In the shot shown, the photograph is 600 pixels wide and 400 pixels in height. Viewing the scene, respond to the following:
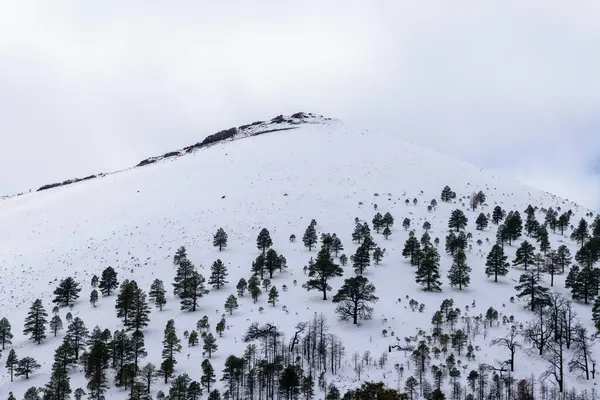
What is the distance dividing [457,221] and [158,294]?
178 feet

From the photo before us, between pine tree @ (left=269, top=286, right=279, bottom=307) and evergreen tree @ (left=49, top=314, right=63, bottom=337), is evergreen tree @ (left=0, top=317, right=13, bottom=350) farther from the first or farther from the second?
pine tree @ (left=269, top=286, right=279, bottom=307)

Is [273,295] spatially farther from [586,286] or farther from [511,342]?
[586,286]

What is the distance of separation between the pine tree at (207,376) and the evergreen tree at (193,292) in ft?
54.1

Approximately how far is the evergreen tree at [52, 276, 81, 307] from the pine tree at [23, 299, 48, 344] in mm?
6514

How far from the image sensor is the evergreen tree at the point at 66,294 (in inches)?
2908

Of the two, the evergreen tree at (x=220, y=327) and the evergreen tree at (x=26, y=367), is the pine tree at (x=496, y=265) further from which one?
the evergreen tree at (x=26, y=367)

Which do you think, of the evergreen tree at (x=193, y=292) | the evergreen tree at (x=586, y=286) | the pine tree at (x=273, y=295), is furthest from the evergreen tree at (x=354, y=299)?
the evergreen tree at (x=586, y=286)

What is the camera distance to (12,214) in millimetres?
125500

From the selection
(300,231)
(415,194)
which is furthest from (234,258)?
(415,194)

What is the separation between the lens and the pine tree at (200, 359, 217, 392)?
174 feet

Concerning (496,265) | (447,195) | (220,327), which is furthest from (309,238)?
(447,195)

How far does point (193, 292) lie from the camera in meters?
71.3

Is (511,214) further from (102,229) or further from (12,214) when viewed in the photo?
(12,214)

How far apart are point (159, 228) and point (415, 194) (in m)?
54.0
